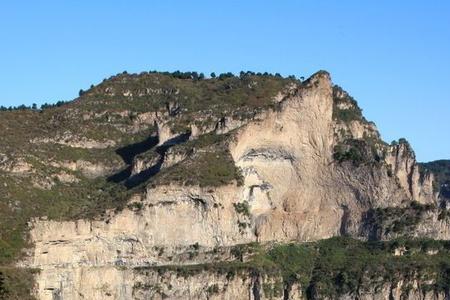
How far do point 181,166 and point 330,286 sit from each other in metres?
17.5

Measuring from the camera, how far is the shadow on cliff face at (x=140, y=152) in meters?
123

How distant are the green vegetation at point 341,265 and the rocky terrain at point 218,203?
137mm

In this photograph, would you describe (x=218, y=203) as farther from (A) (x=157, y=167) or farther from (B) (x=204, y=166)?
(A) (x=157, y=167)

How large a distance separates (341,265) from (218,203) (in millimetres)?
14076

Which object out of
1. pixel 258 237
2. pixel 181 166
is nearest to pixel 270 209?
pixel 258 237

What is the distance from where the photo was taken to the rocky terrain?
111 metres

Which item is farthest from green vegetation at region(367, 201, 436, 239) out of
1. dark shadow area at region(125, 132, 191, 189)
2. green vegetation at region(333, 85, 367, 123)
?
dark shadow area at region(125, 132, 191, 189)

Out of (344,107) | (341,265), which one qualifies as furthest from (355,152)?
(344,107)

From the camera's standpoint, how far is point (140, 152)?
13250 centimetres

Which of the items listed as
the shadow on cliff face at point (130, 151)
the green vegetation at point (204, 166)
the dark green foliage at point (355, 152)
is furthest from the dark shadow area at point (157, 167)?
the dark green foliage at point (355, 152)

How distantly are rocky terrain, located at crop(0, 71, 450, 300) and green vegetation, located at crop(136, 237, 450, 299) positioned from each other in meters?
0.14

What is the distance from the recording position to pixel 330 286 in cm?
12269

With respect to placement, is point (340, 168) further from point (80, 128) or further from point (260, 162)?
point (80, 128)

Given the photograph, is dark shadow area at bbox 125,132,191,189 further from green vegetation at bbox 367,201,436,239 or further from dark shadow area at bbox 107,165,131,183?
Result: green vegetation at bbox 367,201,436,239
